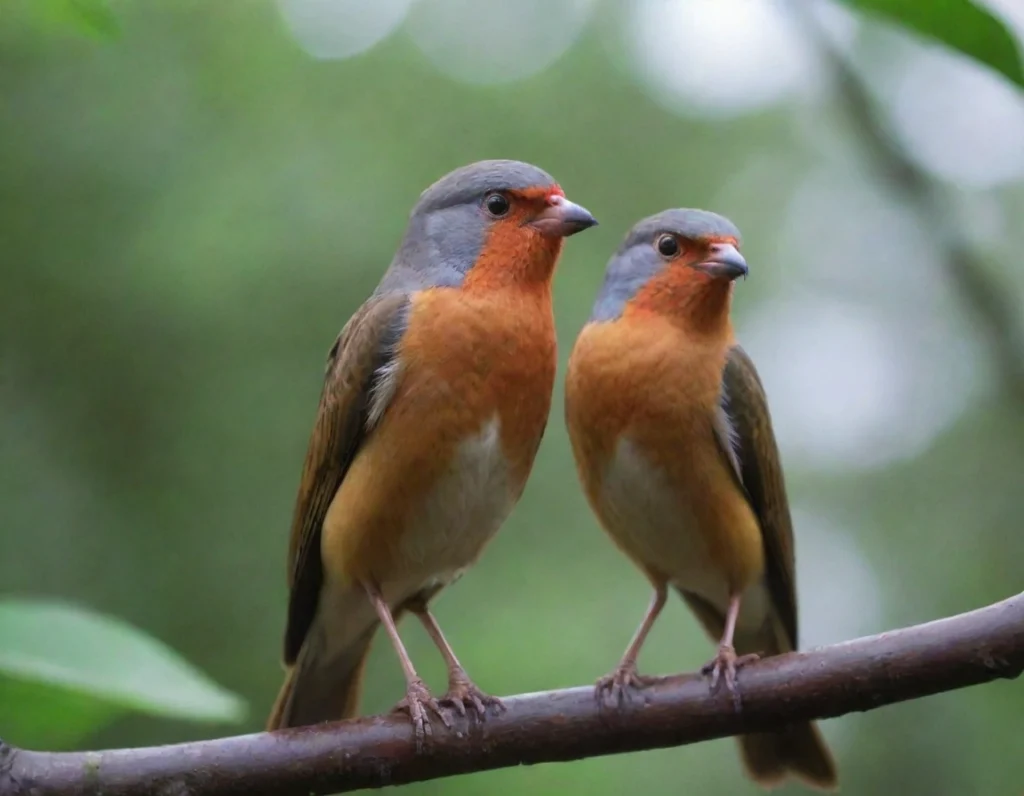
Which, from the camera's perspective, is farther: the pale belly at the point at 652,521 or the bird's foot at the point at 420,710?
the pale belly at the point at 652,521


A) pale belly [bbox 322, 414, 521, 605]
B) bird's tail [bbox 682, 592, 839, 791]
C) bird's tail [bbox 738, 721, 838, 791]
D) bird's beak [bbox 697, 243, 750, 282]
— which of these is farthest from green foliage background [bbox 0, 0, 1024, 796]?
pale belly [bbox 322, 414, 521, 605]

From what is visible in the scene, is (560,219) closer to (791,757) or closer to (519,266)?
(519,266)

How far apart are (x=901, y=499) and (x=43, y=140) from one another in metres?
5.85

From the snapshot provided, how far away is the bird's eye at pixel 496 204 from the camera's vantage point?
3.30 meters

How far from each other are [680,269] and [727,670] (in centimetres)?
122

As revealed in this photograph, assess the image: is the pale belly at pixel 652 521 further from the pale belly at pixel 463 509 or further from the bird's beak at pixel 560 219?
the bird's beak at pixel 560 219

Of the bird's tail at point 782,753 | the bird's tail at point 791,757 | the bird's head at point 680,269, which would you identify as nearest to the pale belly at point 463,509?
the bird's head at point 680,269

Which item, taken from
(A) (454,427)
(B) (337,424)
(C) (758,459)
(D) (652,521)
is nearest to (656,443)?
(D) (652,521)

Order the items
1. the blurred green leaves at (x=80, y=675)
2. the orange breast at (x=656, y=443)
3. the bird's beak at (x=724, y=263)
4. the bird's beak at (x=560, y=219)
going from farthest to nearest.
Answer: the orange breast at (x=656, y=443) → the bird's beak at (x=724, y=263) → the bird's beak at (x=560, y=219) → the blurred green leaves at (x=80, y=675)

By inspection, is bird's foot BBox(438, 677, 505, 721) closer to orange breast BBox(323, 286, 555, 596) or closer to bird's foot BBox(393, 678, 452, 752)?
bird's foot BBox(393, 678, 452, 752)

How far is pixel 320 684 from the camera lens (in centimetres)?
382

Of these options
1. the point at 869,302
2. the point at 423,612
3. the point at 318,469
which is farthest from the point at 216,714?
the point at 869,302

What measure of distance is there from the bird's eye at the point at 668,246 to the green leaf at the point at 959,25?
7.52 ft

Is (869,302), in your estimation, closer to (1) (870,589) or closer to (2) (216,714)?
(1) (870,589)
